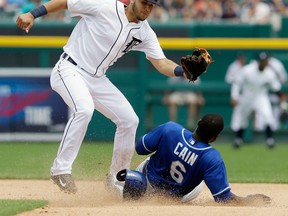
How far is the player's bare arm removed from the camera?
286 inches

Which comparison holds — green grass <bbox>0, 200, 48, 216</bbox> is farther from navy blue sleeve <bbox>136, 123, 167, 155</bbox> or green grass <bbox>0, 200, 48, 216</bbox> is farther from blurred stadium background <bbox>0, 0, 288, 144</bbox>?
blurred stadium background <bbox>0, 0, 288, 144</bbox>

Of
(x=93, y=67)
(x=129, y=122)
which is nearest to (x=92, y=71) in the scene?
(x=93, y=67)

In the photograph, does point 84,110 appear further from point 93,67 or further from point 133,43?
point 133,43

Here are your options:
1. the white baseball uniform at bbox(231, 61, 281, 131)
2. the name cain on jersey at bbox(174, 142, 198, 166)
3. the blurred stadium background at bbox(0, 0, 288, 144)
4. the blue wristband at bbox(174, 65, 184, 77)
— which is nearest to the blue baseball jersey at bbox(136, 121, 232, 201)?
the name cain on jersey at bbox(174, 142, 198, 166)

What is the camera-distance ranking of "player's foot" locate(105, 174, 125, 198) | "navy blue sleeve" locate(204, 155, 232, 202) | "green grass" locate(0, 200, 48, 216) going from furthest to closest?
1. "player's foot" locate(105, 174, 125, 198)
2. "navy blue sleeve" locate(204, 155, 232, 202)
3. "green grass" locate(0, 200, 48, 216)

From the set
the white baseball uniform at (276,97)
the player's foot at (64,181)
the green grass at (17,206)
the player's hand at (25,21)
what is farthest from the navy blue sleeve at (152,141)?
the white baseball uniform at (276,97)

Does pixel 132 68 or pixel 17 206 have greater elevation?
pixel 17 206

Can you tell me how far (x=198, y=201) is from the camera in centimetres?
779

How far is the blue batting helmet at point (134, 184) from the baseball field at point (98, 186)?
8cm

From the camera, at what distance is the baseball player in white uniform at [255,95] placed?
15125 millimetres

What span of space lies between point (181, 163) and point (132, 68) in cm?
809

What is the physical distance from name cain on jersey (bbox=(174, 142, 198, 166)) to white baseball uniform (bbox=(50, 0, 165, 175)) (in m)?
0.92

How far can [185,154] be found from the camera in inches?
276

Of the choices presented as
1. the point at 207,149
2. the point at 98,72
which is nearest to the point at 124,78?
the point at 98,72
